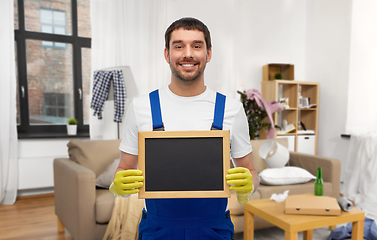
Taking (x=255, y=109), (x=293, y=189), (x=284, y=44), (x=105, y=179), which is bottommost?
(x=293, y=189)

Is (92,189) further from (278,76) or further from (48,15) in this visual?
(278,76)

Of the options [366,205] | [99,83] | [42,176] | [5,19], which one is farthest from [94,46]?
[366,205]

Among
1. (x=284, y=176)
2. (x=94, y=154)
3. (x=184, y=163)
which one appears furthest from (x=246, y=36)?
(x=184, y=163)

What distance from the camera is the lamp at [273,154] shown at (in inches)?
112

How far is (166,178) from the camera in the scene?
3.11 ft

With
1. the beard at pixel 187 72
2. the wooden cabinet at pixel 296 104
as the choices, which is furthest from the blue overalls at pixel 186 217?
the wooden cabinet at pixel 296 104

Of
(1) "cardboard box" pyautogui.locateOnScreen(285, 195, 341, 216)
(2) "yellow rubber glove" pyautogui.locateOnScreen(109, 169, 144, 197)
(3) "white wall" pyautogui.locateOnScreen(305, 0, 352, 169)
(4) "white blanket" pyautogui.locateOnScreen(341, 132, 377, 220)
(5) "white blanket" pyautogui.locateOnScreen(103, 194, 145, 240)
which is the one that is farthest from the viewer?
(3) "white wall" pyautogui.locateOnScreen(305, 0, 352, 169)

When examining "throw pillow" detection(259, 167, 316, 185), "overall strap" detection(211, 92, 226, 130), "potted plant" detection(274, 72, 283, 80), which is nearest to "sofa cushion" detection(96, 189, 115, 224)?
"throw pillow" detection(259, 167, 316, 185)

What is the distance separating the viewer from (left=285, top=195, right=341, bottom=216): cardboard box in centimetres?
199

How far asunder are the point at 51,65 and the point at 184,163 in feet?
12.3

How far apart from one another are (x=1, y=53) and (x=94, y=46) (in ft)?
3.32

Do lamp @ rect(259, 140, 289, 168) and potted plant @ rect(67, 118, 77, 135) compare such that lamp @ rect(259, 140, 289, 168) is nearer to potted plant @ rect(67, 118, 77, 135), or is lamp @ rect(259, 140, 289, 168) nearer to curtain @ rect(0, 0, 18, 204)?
potted plant @ rect(67, 118, 77, 135)

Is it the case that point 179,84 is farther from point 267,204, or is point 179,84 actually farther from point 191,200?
point 267,204

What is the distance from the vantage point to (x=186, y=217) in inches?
40.6
